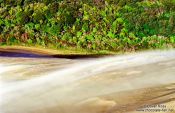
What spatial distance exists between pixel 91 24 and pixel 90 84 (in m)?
5.43

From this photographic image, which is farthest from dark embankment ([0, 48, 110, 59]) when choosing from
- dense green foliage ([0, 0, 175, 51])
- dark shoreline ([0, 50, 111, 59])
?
dense green foliage ([0, 0, 175, 51])

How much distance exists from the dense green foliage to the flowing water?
995 mm

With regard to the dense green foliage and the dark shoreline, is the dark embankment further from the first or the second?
the dense green foliage

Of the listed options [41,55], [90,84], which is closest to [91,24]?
[41,55]

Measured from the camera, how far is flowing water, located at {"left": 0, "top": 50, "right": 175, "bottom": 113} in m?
8.98

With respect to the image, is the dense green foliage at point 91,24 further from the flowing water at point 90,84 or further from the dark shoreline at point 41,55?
the flowing water at point 90,84

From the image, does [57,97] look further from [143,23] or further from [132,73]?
[143,23]

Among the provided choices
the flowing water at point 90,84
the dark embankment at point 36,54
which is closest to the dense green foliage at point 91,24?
the dark embankment at point 36,54

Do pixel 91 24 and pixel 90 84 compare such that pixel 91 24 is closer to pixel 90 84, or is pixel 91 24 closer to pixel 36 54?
pixel 36 54

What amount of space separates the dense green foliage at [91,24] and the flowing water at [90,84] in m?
1.00

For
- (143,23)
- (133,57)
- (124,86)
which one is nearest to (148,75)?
(124,86)

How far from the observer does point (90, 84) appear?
10.7 metres

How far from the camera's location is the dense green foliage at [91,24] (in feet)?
48.3

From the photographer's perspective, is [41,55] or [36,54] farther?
[36,54]
